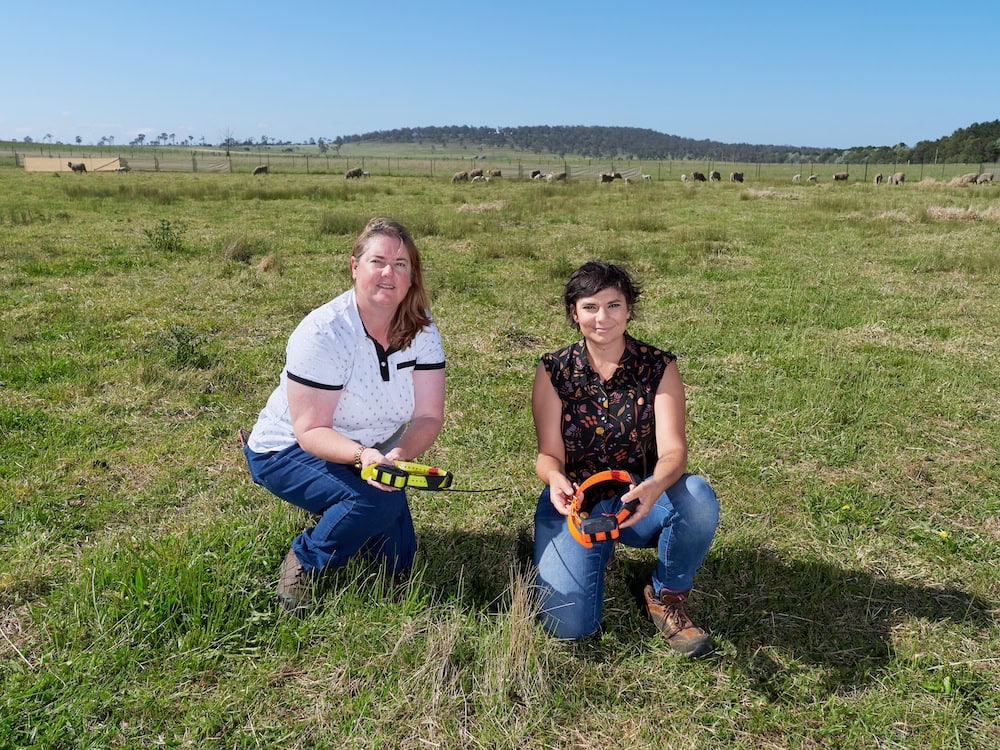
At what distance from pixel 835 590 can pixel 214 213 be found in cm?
1660

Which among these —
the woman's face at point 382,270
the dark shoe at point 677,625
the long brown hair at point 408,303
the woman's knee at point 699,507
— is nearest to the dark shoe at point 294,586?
the long brown hair at point 408,303

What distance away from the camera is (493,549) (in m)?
3.25

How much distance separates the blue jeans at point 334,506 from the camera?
264 centimetres

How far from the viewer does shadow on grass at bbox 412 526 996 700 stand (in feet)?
8.39

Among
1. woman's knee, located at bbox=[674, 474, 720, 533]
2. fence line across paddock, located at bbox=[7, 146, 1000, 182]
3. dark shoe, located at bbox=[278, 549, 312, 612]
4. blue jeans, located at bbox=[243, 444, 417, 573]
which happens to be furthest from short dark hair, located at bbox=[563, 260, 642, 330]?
fence line across paddock, located at bbox=[7, 146, 1000, 182]

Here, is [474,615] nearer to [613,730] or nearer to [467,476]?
[613,730]

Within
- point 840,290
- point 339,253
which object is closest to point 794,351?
point 840,290

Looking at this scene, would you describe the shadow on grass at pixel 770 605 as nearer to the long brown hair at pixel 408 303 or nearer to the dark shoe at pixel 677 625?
the dark shoe at pixel 677 625

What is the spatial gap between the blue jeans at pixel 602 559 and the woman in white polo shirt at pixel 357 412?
677mm

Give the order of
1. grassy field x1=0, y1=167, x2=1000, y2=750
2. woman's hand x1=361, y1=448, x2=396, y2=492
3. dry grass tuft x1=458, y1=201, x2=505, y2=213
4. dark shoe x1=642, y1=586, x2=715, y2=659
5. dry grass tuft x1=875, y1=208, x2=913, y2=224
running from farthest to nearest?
1. dry grass tuft x1=458, y1=201, x2=505, y2=213
2. dry grass tuft x1=875, y1=208, x2=913, y2=224
3. dark shoe x1=642, y1=586, x2=715, y2=659
4. woman's hand x1=361, y1=448, x2=396, y2=492
5. grassy field x1=0, y1=167, x2=1000, y2=750

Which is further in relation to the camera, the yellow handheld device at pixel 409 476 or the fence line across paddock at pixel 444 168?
the fence line across paddock at pixel 444 168

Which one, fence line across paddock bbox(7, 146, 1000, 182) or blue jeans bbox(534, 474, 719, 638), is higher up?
fence line across paddock bbox(7, 146, 1000, 182)

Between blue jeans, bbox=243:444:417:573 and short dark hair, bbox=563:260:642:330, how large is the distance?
3.48ft

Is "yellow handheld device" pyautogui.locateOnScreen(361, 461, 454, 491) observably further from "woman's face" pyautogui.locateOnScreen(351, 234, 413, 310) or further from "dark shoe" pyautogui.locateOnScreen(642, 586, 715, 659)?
"dark shoe" pyautogui.locateOnScreen(642, 586, 715, 659)
